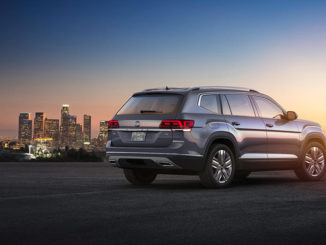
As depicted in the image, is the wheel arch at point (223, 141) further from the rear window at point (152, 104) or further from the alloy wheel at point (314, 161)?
the alloy wheel at point (314, 161)

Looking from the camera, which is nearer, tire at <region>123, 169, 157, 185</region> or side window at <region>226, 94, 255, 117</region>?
side window at <region>226, 94, 255, 117</region>

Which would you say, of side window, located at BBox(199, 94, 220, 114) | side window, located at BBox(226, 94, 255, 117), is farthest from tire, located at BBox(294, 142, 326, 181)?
side window, located at BBox(199, 94, 220, 114)

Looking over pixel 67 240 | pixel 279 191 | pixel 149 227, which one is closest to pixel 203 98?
pixel 279 191

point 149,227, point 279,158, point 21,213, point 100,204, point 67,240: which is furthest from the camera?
point 279,158

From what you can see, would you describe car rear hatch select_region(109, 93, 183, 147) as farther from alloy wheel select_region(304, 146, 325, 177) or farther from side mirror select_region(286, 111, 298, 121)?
alloy wheel select_region(304, 146, 325, 177)

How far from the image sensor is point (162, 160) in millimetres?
10766

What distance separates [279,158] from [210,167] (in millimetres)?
2248

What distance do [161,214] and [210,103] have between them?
167 inches

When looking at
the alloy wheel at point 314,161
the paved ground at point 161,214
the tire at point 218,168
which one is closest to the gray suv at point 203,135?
the tire at point 218,168

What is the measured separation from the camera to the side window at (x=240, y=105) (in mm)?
11906

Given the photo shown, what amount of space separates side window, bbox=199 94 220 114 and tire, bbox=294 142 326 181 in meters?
2.91

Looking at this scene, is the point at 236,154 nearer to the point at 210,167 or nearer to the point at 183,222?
the point at 210,167

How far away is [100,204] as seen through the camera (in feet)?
28.7

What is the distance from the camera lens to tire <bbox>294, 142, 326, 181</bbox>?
13.3 meters
